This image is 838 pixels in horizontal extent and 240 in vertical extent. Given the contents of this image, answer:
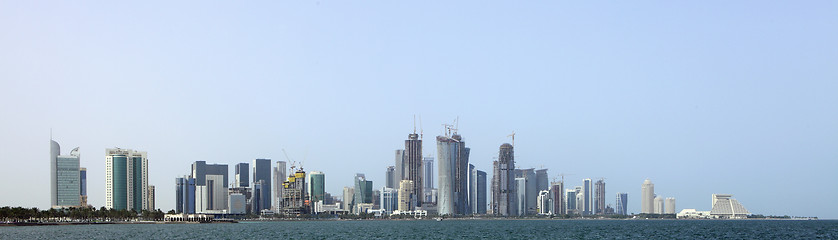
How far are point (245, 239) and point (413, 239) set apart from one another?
86.3 feet

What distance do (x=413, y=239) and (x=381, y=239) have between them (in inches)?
202

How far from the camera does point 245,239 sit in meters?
142

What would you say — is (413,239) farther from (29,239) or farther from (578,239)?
(29,239)

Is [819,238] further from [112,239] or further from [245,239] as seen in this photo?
[112,239]

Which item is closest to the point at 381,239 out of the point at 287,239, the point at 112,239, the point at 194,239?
the point at 287,239

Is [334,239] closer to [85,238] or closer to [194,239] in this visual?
[194,239]

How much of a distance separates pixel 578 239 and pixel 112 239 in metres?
71.4

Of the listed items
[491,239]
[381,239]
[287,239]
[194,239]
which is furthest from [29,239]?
[491,239]

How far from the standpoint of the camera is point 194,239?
14250cm

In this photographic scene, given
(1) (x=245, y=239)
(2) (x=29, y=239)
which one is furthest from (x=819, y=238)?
(2) (x=29, y=239)

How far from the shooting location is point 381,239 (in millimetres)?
145125

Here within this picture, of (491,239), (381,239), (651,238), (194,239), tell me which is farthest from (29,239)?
(651,238)

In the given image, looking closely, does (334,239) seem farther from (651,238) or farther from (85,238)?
(651,238)

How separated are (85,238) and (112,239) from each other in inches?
349
